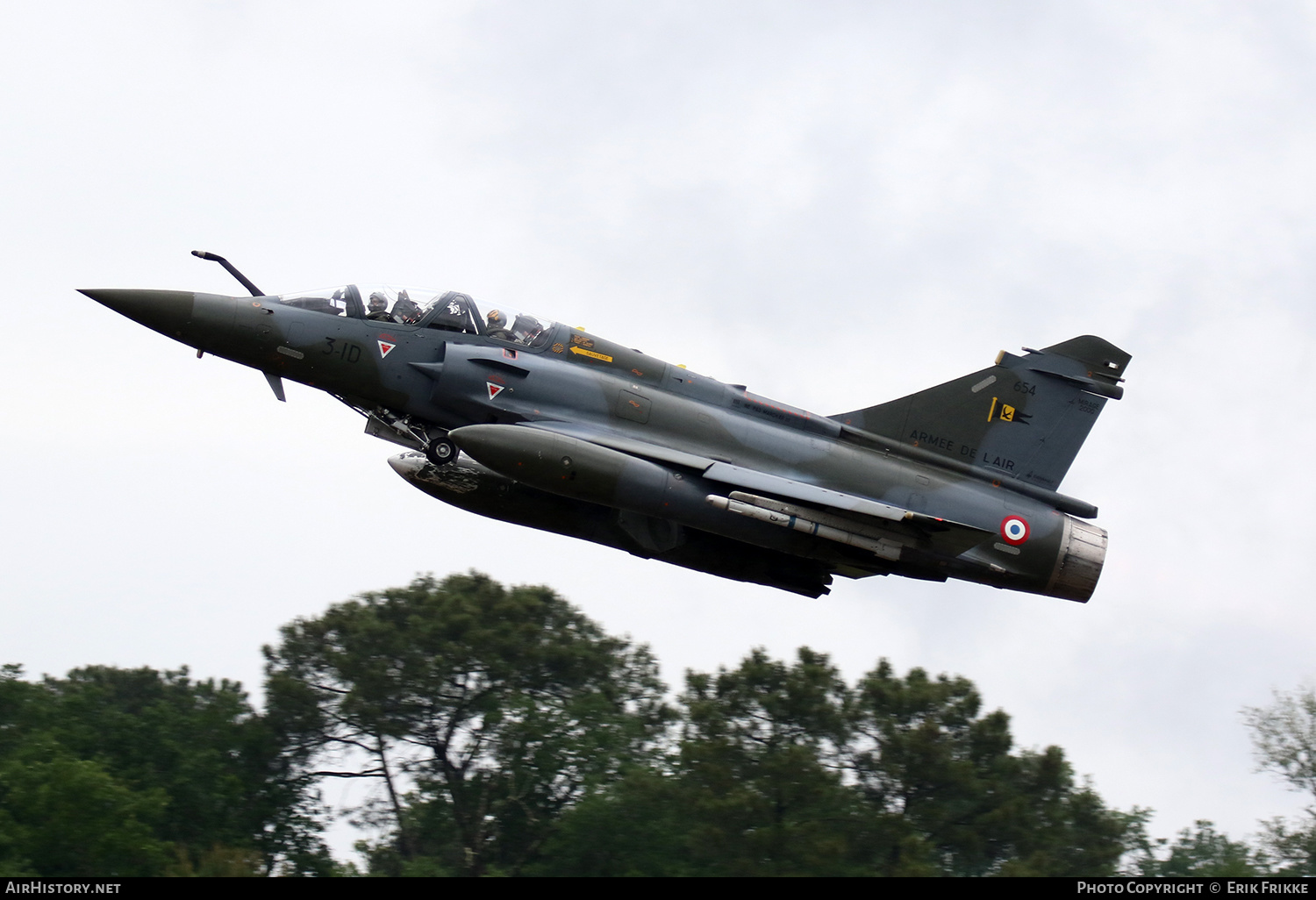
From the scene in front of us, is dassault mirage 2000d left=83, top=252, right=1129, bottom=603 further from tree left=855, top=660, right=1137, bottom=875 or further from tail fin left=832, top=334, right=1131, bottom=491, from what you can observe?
tree left=855, top=660, right=1137, bottom=875

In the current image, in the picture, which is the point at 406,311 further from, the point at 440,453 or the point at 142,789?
the point at 142,789

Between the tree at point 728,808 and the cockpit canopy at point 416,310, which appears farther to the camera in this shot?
the tree at point 728,808

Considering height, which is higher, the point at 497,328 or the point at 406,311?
the point at 497,328

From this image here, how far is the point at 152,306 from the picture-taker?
54.5 ft

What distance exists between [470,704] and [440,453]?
22890mm

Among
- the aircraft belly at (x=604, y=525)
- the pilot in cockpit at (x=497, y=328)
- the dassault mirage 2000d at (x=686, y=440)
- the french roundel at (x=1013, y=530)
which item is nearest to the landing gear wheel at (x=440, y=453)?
the dassault mirage 2000d at (x=686, y=440)

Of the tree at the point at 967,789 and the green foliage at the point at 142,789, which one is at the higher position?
the tree at the point at 967,789

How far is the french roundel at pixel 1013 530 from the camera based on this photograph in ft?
61.5

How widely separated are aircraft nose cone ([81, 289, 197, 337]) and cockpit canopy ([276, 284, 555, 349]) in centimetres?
125

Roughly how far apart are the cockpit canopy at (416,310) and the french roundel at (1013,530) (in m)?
6.81

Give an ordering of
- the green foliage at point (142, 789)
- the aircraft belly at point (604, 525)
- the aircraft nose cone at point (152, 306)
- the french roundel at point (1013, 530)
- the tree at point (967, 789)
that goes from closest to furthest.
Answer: the aircraft nose cone at point (152, 306) → the aircraft belly at point (604, 525) → the french roundel at point (1013, 530) → the green foliage at point (142, 789) → the tree at point (967, 789)

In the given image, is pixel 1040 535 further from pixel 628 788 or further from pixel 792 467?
pixel 628 788

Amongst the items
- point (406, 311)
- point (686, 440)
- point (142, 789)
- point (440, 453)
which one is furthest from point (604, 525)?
point (142, 789)

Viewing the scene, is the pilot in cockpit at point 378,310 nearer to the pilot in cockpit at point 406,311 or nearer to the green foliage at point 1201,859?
the pilot in cockpit at point 406,311
